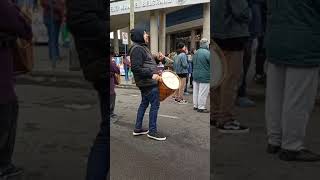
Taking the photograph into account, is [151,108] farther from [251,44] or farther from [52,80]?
[251,44]

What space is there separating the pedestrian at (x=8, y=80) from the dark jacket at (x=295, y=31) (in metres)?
0.73

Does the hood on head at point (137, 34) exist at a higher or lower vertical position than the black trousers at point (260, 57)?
higher

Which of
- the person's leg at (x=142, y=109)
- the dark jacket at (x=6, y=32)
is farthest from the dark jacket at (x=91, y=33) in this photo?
the person's leg at (x=142, y=109)

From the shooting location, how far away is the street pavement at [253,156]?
1.21 meters

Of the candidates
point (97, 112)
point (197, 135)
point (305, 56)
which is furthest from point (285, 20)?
point (197, 135)

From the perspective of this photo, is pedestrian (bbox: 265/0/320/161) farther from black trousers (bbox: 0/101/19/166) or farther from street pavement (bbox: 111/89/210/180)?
street pavement (bbox: 111/89/210/180)

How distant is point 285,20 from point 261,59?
12 centimetres

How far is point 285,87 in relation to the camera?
1.16 metres

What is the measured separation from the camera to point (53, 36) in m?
1.42

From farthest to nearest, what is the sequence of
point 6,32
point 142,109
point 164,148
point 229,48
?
1. point 142,109
2. point 164,148
3. point 6,32
4. point 229,48

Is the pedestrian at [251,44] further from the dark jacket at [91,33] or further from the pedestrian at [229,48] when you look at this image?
the dark jacket at [91,33]

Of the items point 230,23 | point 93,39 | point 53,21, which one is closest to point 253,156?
point 230,23

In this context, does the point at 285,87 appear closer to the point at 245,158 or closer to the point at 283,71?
the point at 283,71

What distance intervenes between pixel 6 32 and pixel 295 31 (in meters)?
0.84
